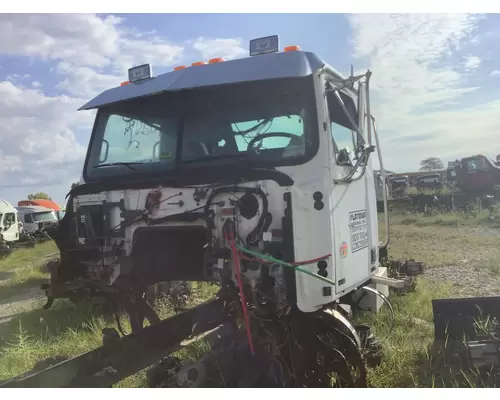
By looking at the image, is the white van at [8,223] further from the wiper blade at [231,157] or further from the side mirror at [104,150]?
the wiper blade at [231,157]

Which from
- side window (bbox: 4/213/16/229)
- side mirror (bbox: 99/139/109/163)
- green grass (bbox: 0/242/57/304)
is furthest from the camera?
side window (bbox: 4/213/16/229)

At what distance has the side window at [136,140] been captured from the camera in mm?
3486

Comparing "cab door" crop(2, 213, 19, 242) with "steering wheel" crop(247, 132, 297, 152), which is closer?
"steering wheel" crop(247, 132, 297, 152)

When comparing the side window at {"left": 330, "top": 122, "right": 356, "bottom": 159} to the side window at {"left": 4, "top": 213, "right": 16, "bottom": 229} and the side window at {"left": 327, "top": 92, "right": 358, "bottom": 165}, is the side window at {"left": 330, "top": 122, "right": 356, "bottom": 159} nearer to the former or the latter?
the side window at {"left": 327, "top": 92, "right": 358, "bottom": 165}

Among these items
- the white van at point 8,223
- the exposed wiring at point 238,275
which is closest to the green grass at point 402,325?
the exposed wiring at point 238,275

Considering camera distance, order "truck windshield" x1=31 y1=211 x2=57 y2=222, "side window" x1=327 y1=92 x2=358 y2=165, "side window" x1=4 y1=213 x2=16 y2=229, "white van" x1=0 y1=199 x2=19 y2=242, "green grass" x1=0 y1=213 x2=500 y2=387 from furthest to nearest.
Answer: "truck windshield" x1=31 y1=211 x2=57 y2=222, "side window" x1=4 y1=213 x2=16 y2=229, "white van" x1=0 y1=199 x2=19 y2=242, "green grass" x1=0 y1=213 x2=500 y2=387, "side window" x1=327 y1=92 x2=358 y2=165

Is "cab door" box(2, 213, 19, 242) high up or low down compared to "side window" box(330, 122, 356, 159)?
down

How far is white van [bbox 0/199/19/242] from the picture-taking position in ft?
52.3

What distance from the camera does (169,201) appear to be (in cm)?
325

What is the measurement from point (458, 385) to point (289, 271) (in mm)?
1528

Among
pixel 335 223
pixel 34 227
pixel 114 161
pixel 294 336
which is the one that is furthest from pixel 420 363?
pixel 34 227

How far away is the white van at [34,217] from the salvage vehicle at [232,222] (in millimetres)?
17002

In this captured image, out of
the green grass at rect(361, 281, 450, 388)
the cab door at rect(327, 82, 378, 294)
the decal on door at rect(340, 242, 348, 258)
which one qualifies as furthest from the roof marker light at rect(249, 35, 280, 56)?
the green grass at rect(361, 281, 450, 388)

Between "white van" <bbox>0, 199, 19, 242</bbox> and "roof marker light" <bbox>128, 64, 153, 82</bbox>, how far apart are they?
45.6ft
